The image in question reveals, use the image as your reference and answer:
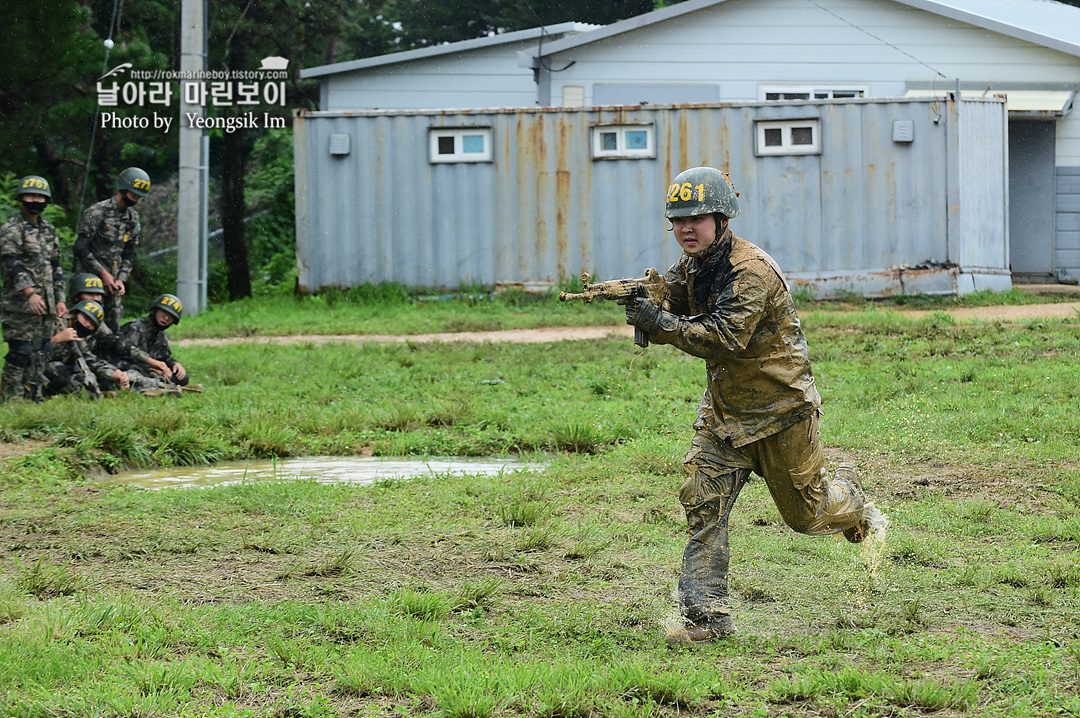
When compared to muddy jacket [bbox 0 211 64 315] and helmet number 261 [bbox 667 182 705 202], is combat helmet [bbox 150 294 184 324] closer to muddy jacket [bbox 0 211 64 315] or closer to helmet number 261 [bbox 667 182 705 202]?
muddy jacket [bbox 0 211 64 315]

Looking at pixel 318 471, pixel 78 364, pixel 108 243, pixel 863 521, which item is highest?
pixel 108 243

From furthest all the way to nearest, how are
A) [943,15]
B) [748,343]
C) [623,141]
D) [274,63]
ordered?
[274,63] < [943,15] < [623,141] < [748,343]

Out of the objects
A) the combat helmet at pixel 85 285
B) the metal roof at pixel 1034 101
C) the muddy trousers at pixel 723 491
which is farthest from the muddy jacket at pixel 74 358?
the metal roof at pixel 1034 101

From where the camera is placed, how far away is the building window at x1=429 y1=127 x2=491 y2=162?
712 inches

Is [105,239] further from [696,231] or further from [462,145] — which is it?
[696,231]

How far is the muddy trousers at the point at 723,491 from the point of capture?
4.74 metres

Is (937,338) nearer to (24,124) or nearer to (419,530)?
(419,530)

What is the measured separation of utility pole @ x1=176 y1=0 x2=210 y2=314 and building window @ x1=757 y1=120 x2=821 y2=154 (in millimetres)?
8391

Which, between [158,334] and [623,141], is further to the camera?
[623,141]

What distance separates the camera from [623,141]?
17.7 m

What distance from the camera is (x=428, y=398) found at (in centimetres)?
1028

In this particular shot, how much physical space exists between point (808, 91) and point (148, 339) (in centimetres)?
1212

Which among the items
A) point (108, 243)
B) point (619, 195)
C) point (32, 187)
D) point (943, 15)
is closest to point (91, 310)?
point (32, 187)

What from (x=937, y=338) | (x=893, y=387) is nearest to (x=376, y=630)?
(x=893, y=387)
